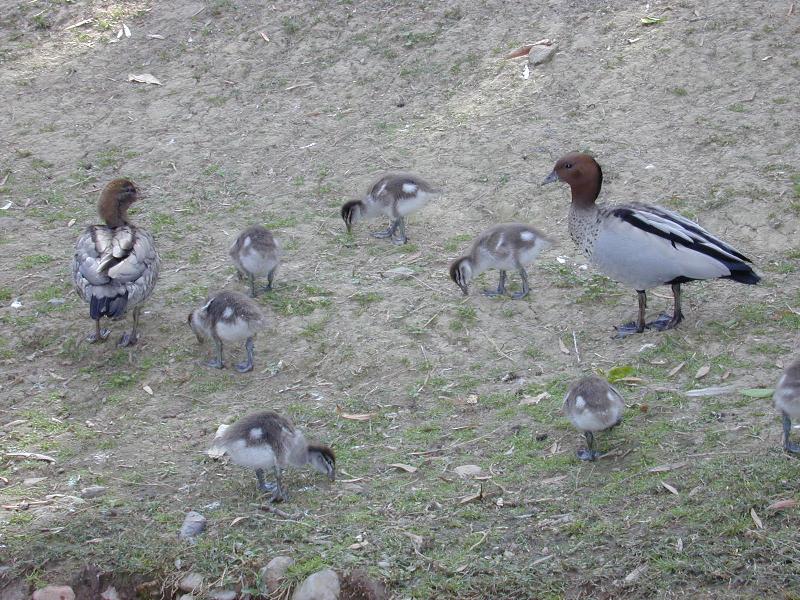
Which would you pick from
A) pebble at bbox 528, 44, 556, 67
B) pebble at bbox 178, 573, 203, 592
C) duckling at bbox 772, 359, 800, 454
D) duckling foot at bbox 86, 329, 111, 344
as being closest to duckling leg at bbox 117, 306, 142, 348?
duckling foot at bbox 86, 329, 111, 344

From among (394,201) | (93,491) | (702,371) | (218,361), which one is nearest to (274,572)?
(93,491)

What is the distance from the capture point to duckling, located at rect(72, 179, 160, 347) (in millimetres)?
7824

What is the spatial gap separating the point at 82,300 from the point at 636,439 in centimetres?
486

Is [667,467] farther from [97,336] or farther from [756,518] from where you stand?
[97,336]

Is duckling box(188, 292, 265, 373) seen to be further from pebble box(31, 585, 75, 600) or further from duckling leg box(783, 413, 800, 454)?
duckling leg box(783, 413, 800, 454)

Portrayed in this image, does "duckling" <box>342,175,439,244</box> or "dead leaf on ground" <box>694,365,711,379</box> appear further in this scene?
"duckling" <box>342,175,439,244</box>

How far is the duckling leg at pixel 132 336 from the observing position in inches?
322

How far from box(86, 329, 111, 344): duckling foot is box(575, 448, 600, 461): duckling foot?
13.2 feet

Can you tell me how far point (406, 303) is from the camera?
27.3ft

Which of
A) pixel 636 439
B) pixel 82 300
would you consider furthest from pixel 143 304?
pixel 636 439

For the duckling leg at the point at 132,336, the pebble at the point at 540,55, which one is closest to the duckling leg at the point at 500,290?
the duckling leg at the point at 132,336

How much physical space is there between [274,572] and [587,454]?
2.00 m

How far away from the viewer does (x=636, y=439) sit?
6.26 meters

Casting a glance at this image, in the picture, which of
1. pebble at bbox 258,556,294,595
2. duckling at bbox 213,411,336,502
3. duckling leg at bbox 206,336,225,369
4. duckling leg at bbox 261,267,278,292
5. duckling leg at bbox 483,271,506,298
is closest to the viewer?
pebble at bbox 258,556,294,595
